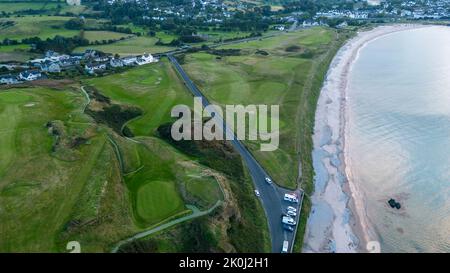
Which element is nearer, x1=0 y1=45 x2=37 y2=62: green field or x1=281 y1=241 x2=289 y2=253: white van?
x1=281 y1=241 x2=289 y2=253: white van

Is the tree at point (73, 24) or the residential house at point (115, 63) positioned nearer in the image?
the residential house at point (115, 63)

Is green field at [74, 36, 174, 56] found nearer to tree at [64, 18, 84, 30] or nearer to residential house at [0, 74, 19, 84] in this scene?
tree at [64, 18, 84, 30]

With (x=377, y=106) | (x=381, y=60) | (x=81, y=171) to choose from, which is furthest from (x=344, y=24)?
(x=81, y=171)

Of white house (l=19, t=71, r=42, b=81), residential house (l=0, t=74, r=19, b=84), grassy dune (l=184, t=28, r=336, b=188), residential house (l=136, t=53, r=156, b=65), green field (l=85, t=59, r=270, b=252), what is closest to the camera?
green field (l=85, t=59, r=270, b=252)

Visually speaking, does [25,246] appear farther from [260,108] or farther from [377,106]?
[377,106]

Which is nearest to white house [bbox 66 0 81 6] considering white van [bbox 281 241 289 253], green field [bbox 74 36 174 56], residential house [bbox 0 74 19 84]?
green field [bbox 74 36 174 56]

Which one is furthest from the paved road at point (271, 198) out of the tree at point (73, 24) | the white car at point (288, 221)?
the tree at point (73, 24)

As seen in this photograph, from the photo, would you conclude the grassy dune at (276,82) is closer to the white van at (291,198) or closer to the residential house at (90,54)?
the white van at (291,198)
